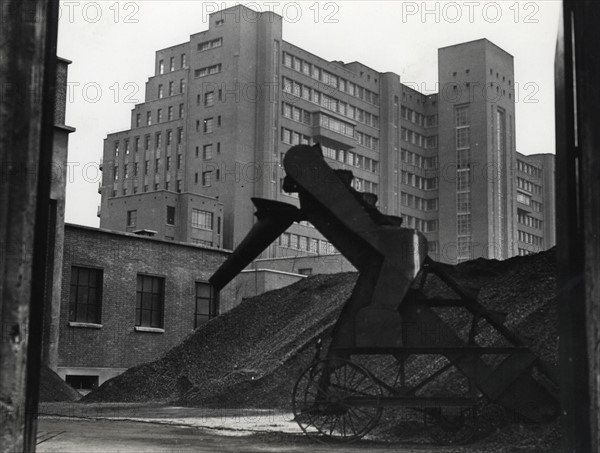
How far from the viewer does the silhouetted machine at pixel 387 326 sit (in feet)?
34.0

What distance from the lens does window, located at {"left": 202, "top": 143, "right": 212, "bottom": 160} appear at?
84688 mm

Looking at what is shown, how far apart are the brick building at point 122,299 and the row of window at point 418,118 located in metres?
73.3

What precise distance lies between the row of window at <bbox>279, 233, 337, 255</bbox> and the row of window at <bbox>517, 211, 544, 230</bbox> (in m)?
31.7

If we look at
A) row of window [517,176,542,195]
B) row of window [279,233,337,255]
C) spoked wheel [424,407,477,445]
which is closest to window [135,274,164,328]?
spoked wheel [424,407,477,445]

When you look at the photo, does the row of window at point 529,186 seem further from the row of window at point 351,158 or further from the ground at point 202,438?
the ground at point 202,438

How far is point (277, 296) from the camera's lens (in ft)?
85.3

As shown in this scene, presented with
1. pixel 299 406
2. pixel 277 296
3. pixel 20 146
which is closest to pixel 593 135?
pixel 20 146

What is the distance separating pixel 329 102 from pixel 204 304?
203 ft

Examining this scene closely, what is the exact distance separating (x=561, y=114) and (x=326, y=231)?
515cm

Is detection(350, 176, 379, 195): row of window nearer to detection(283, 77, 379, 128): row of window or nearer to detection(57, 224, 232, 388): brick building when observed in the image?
detection(283, 77, 379, 128): row of window

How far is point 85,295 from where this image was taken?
2973 cm

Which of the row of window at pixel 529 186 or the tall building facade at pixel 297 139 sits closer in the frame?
the tall building facade at pixel 297 139

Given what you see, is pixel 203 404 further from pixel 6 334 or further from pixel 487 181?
pixel 487 181

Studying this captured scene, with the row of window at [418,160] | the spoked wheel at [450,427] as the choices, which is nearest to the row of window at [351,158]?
the row of window at [418,160]
